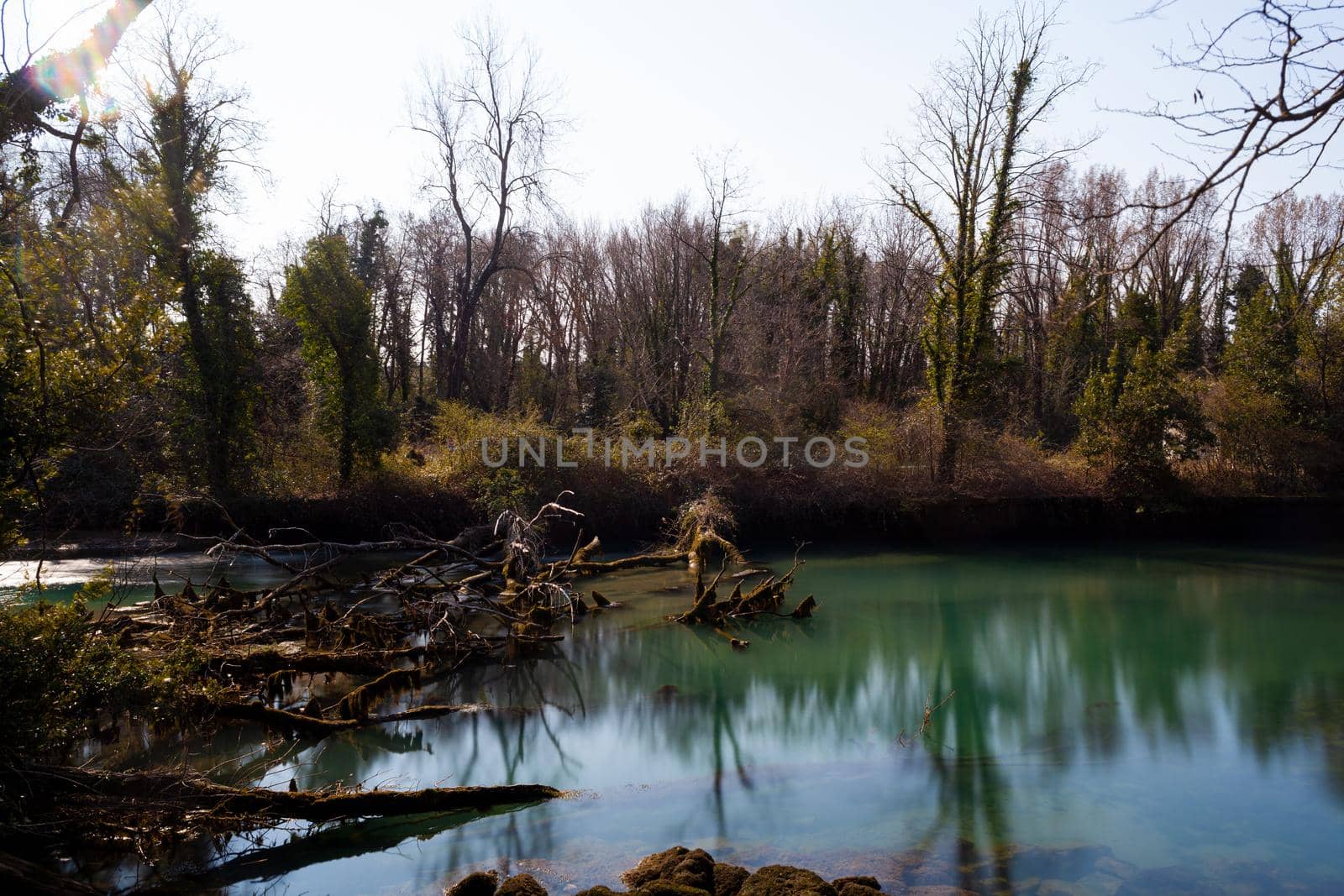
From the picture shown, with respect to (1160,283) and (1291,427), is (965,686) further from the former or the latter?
(1160,283)

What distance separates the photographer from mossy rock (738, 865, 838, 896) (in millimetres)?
5090

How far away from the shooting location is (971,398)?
2217 centimetres

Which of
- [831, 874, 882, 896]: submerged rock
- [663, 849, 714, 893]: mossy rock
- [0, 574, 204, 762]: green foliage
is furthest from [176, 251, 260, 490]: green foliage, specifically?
[831, 874, 882, 896]: submerged rock

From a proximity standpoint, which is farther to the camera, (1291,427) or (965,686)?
(1291,427)

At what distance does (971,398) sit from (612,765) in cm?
1674

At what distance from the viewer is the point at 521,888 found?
528 centimetres

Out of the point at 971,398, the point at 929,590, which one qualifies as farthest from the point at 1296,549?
the point at 929,590

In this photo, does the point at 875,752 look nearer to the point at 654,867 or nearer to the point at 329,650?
the point at 654,867

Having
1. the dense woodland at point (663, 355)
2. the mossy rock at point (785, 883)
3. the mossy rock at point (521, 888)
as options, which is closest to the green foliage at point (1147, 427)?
the dense woodland at point (663, 355)

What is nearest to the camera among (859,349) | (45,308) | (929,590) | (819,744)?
(45,308)

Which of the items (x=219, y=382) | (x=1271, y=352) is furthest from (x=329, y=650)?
(x=1271, y=352)

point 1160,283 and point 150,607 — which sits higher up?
point 1160,283

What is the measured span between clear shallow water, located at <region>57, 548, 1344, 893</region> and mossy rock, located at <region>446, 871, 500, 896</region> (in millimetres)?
451

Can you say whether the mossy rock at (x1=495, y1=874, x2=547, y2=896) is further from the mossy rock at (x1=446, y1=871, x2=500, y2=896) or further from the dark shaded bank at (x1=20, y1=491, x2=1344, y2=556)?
the dark shaded bank at (x1=20, y1=491, x2=1344, y2=556)
